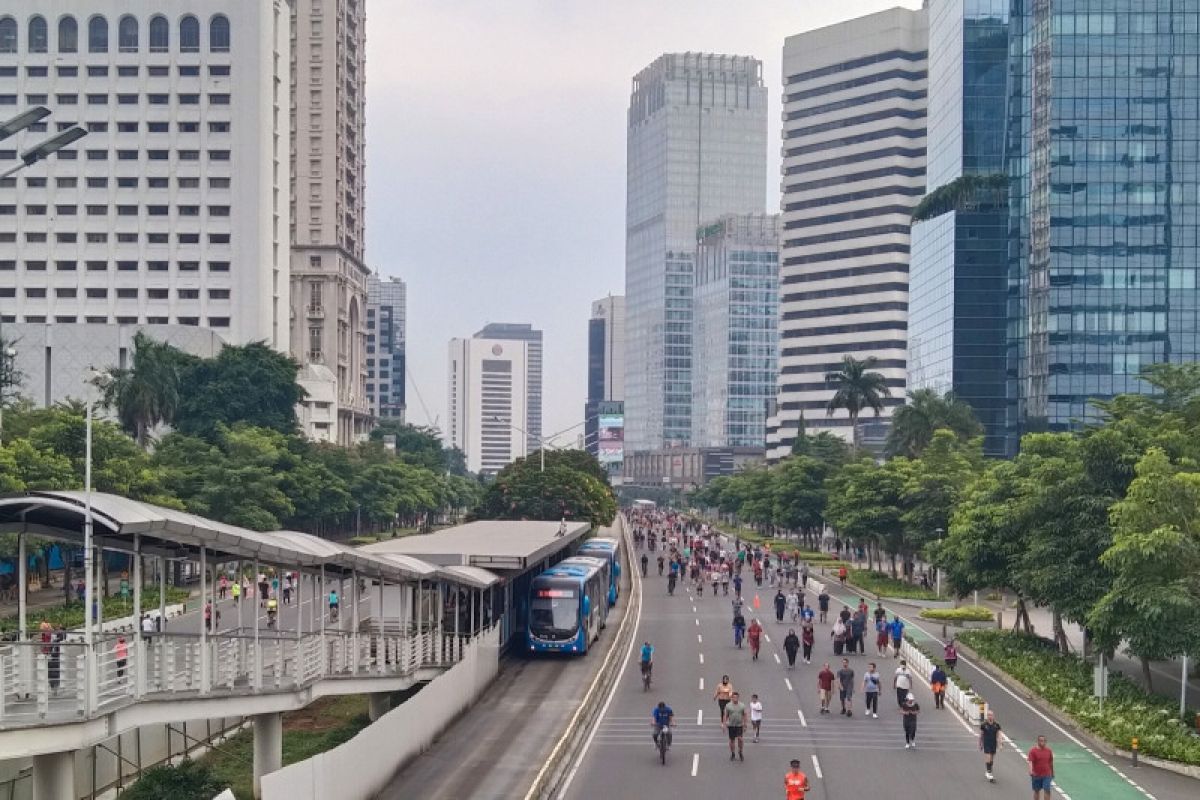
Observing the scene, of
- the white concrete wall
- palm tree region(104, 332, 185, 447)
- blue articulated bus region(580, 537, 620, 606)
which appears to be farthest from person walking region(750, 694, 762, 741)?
palm tree region(104, 332, 185, 447)

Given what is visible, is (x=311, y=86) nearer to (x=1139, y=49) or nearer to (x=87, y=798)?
(x=1139, y=49)

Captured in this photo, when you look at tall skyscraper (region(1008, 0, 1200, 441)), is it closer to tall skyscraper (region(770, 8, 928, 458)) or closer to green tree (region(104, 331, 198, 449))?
tall skyscraper (region(770, 8, 928, 458))

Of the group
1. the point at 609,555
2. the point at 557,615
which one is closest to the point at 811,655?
the point at 557,615

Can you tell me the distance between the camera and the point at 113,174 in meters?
136

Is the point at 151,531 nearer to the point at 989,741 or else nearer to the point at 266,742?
the point at 266,742

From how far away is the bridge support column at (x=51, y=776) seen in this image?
2145cm

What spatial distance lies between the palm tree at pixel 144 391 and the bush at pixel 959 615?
52744mm

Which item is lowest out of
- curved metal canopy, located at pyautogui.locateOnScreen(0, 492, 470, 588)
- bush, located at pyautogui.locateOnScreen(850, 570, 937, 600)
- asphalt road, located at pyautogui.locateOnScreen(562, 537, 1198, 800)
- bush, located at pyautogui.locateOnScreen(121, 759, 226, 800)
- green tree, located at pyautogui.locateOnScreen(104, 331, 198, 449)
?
bush, located at pyautogui.locateOnScreen(850, 570, 937, 600)

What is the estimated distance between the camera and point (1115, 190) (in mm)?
116875

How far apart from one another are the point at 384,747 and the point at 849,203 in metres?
172

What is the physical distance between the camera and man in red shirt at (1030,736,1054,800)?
82.7 feet

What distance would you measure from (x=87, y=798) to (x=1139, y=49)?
363 feet

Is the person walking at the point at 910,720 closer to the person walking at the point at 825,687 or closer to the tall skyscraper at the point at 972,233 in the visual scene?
the person walking at the point at 825,687

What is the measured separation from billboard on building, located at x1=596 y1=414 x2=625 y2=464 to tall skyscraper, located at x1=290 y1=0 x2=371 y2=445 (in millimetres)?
30590
